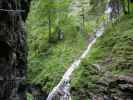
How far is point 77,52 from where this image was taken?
23734mm

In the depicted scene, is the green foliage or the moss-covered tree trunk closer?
the moss-covered tree trunk

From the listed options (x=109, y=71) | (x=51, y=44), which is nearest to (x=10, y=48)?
(x=109, y=71)

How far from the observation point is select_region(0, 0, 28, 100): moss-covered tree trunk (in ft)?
39.5

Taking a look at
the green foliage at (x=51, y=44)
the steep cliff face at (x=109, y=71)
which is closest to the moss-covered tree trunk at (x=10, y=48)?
the steep cliff face at (x=109, y=71)

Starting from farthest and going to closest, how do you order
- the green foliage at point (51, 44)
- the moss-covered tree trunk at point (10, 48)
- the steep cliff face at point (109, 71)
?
the green foliage at point (51, 44) < the steep cliff face at point (109, 71) < the moss-covered tree trunk at point (10, 48)

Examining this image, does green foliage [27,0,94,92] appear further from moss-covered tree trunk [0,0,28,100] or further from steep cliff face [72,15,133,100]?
moss-covered tree trunk [0,0,28,100]

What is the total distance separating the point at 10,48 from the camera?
12969 millimetres

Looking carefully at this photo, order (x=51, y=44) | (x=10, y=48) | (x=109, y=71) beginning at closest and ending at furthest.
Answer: (x=10, y=48)
(x=109, y=71)
(x=51, y=44)

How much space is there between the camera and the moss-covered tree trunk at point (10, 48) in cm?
1204

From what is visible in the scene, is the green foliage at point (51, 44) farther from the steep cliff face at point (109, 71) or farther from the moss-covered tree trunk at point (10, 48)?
the moss-covered tree trunk at point (10, 48)

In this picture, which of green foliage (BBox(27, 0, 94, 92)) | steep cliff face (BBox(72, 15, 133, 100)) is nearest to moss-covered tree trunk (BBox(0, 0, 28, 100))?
steep cliff face (BBox(72, 15, 133, 100))

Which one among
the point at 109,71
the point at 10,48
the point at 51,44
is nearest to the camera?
the point at 10,48

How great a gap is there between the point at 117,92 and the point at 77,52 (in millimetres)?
10584

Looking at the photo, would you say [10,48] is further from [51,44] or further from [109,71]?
[51,44]
